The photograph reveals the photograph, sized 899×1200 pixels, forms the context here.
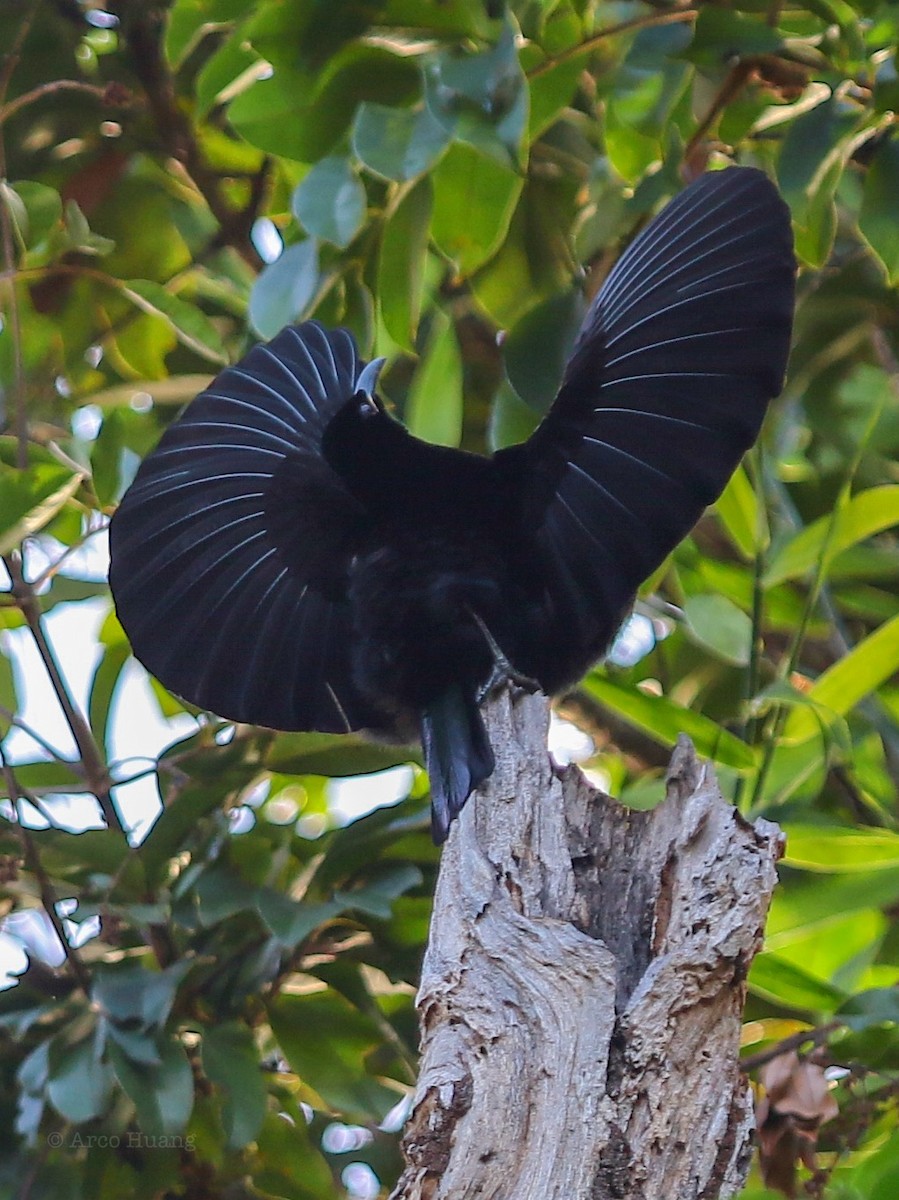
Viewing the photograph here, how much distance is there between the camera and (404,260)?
191 centimetres

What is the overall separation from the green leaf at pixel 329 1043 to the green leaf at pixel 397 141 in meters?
1.02

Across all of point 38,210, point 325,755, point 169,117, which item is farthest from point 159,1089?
point 169,117

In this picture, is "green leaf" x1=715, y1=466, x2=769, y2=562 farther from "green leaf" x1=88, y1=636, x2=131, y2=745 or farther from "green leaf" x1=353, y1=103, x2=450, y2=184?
"green leaf" x1=88, y1=636, x2=131, y2=745

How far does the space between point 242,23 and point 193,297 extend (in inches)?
30.0

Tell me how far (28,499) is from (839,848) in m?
1.04

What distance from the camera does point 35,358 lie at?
2.64 metres

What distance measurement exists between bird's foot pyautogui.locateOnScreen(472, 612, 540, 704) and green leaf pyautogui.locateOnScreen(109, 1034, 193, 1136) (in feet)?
2.05

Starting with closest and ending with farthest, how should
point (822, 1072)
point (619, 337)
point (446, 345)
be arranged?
point (619, 337), point (822, 1072), point (446, 345)

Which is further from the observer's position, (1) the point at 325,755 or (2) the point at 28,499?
(1) the point at 325,755

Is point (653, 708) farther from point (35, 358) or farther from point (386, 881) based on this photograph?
point (35, 358)

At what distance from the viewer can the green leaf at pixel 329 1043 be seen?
1.92 m

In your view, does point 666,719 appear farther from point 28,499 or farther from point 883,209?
point 28,499

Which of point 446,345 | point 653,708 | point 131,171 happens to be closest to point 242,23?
point 446,345

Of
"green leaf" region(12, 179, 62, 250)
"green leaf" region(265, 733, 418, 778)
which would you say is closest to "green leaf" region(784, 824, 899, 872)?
"green leaf" region(265, 733, 418, 778)
